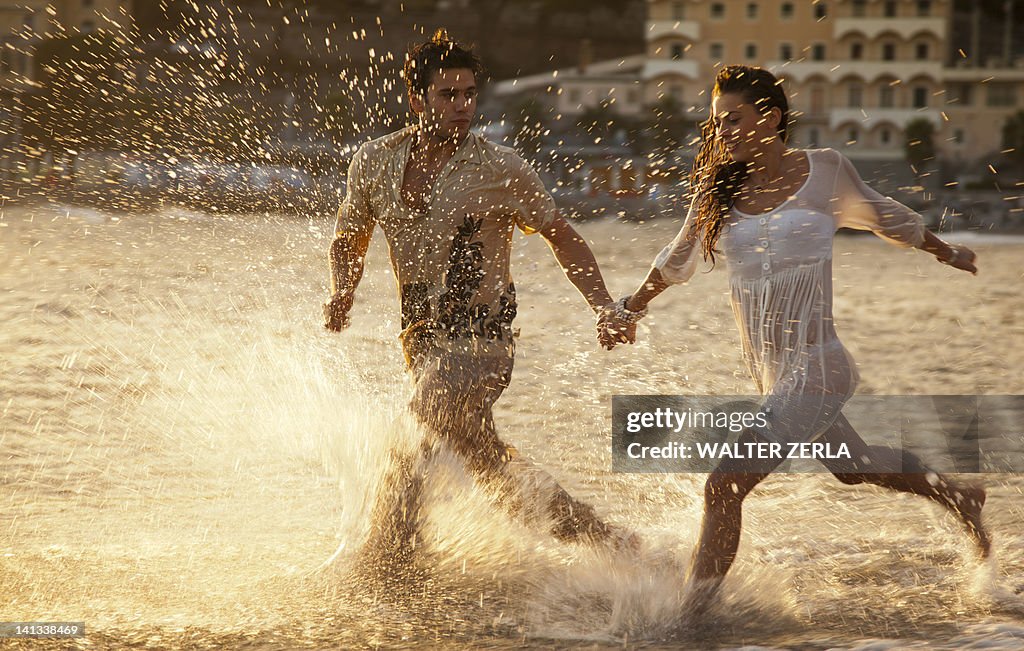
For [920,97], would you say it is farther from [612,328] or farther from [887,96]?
[612,328]

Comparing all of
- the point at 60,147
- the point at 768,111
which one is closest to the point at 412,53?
the point at 768,111

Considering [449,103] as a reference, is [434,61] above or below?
above

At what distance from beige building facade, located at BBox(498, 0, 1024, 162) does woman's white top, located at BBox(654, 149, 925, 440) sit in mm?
53581

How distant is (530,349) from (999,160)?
4952cm

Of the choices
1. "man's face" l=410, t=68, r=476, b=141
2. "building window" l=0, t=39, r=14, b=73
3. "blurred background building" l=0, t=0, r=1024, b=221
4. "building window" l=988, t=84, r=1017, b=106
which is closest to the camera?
"man's face" l=410, t=68, r=476, b=141

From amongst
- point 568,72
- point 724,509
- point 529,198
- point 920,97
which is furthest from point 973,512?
point 920,97

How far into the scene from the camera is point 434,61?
3.85m

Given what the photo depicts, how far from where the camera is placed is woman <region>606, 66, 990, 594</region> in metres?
3.53

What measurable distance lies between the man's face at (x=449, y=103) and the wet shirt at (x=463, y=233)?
2.8 inches

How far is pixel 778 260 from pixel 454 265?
94cm

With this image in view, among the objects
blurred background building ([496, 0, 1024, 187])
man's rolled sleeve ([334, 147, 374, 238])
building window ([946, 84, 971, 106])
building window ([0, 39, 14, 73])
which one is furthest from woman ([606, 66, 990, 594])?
building window ([946, 84, 971, 106])

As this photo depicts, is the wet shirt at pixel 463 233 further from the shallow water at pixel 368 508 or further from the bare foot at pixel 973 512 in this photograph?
the bare foot at pixel 973 512

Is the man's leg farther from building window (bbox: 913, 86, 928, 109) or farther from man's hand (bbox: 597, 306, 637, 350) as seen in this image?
building window (bbox: 913, 86, 928, 109)

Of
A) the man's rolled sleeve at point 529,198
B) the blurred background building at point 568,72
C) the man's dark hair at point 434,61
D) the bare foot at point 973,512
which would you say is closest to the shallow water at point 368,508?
the bare foot at point 973,512
